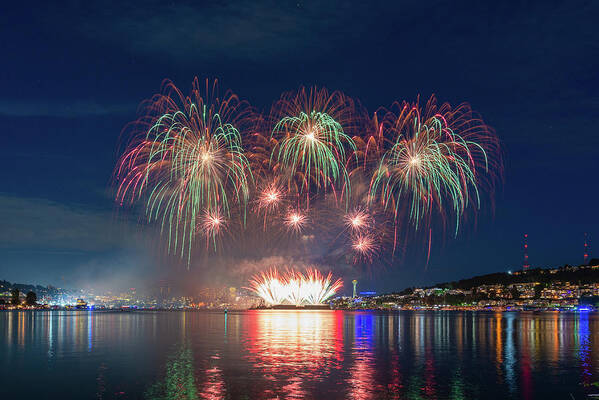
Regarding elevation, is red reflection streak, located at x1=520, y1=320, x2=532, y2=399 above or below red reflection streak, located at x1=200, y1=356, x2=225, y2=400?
below

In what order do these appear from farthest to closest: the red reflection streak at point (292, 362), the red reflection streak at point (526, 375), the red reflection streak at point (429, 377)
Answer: the red reflection streak at point (292, 362) < the red reflection streak at point (526, 375) < the red reflection streak at point (429, 377)

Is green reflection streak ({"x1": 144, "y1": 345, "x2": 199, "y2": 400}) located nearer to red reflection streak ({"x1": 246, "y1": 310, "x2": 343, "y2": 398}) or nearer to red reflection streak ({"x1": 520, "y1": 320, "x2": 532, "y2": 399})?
red reflection streak ({"x1": 246, "y1": 310, "x2": 343, "y2": 398})

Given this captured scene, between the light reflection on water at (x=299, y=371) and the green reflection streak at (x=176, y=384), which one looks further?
the light reflection on water at (x=299, y=371)

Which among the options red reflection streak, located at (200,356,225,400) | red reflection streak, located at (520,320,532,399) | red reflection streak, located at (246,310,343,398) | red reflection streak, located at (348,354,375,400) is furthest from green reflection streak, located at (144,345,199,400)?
red reflection streak, located at (520,320,532,399)

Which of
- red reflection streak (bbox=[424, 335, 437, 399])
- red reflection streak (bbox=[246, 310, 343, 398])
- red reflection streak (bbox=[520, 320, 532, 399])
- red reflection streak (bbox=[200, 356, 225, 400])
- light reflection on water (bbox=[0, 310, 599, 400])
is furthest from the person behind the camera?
red reflection streak (bbox=[246, 310, 343, 398])

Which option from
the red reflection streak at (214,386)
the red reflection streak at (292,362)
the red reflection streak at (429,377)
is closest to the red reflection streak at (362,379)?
the red reflection streak at (292,362)

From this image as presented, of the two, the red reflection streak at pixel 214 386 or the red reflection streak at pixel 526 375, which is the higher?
the red reflection streak at pixel 214 386

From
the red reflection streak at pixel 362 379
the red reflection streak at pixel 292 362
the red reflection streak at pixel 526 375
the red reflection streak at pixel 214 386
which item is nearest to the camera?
the red reflection streak at pixel 214 386

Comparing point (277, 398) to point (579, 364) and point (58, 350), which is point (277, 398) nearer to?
point (579, 364)

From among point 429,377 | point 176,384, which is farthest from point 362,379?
point 176,384

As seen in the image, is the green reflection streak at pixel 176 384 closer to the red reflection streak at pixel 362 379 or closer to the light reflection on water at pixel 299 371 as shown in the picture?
the light reflection on water at pixel 299 371

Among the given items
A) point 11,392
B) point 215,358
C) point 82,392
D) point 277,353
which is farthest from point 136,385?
point 277,353

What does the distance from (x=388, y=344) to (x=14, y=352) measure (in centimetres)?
3074

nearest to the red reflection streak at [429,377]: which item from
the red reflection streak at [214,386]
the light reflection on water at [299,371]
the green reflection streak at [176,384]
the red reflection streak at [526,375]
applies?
the light reflection on water at [299,371]
